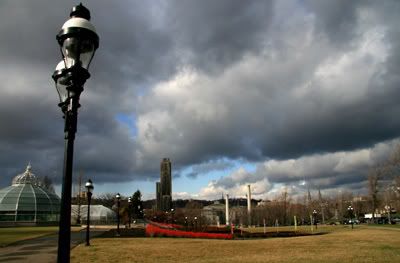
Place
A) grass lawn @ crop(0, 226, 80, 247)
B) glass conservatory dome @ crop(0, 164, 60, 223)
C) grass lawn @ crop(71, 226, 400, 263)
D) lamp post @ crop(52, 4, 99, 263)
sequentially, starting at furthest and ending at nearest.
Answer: glass conservatory dome @ crop(0, 164, 60, 223)
grass lawn @ crop(0, 226, 80, 247)
grass lawn @ crop(71, 226, 400, 263)
lamp post @ crop(52, 4, 99, 263)

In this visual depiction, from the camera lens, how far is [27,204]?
96.6m

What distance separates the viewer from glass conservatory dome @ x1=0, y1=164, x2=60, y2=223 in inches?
3686

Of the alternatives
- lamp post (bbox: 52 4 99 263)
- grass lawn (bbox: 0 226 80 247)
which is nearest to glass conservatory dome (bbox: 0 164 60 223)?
grass lawn (bbox: 0 226 80 247)

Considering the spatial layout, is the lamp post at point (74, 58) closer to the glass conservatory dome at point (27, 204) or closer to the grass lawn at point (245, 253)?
the grass lawn at point (245, 253)

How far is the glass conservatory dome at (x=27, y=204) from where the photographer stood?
93.6 m

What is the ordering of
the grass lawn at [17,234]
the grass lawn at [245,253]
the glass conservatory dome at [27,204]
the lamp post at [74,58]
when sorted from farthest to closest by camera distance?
the glass conservatory dome at [27,204] < the grass lawn at [17,234] < the grass lawn at [245,253] < the lamp post at [74,58]

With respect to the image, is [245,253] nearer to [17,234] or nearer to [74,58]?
[74,58]

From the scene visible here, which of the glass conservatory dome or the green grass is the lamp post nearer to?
the green grass

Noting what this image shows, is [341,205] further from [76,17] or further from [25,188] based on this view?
[76,17]

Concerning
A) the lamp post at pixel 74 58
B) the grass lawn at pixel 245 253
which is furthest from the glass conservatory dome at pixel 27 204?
the lamp post at pixel 74 58

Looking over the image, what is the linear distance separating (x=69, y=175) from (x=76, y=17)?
2.60 m

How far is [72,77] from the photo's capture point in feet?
19.9

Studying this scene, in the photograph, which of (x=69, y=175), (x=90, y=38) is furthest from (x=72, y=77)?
(x=69, y=175)

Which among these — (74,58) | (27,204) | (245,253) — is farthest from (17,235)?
(27,204)
